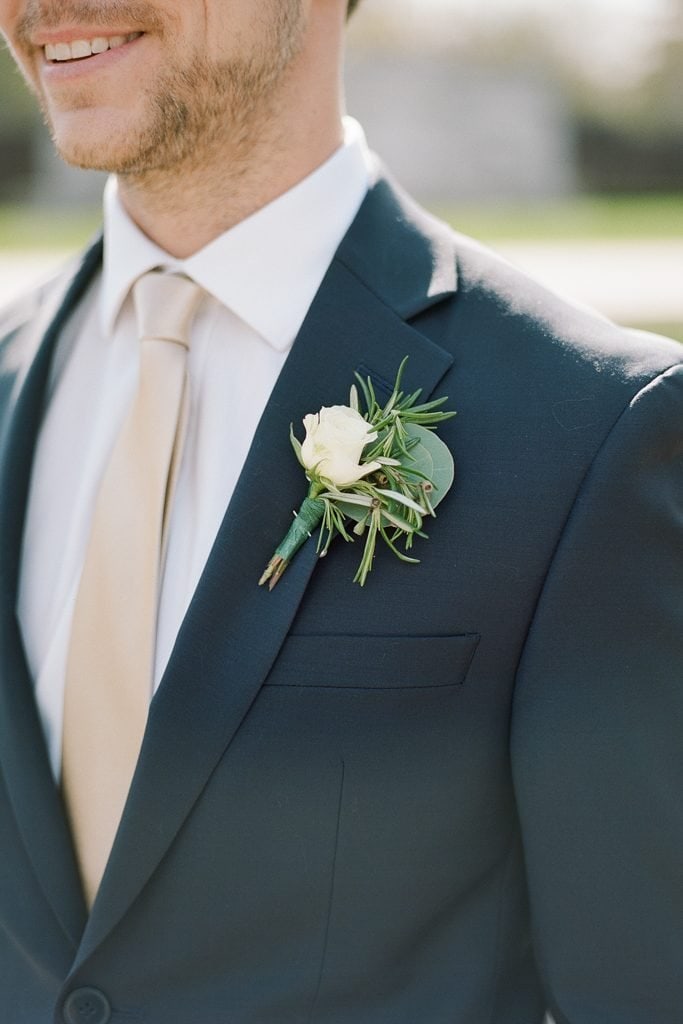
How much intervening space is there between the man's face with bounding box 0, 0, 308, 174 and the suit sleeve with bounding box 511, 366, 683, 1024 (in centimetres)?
84

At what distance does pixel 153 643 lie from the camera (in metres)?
1.94

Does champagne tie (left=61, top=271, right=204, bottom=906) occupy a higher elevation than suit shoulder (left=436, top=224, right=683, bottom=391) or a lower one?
lower

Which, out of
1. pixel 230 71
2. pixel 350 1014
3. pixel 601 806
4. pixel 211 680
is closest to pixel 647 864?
pixel 601 806

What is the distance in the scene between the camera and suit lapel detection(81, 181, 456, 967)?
1809 mm

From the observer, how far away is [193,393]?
6.88 ft

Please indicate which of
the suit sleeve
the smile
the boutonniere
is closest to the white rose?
the boutonniere

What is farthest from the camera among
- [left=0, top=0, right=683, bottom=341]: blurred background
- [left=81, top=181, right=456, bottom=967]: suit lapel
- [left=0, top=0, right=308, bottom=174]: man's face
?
[left=0, top=0, right=683, bottom=341]: blurred background

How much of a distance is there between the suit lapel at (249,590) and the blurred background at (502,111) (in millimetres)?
27057

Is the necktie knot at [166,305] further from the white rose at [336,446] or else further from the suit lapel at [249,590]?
the white rose at [336,446]

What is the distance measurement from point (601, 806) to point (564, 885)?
13 cm

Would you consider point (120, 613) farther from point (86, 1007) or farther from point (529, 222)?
point (529, 222)

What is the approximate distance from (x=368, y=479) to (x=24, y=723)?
2.11 feet

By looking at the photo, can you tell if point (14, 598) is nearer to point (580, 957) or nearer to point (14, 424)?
point (14, 424)

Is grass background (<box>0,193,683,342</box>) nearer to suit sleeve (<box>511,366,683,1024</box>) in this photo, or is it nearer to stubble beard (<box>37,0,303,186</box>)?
stubble beard (<box>37,0,303,186</box>)
